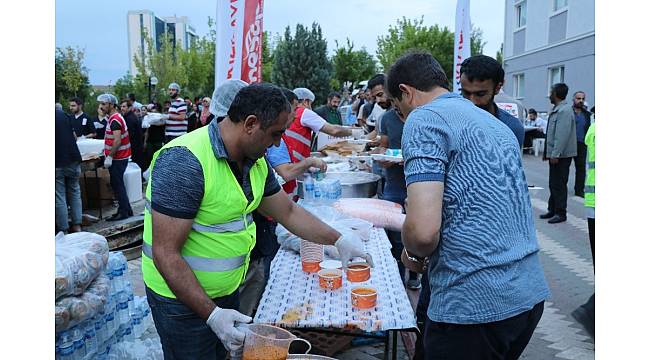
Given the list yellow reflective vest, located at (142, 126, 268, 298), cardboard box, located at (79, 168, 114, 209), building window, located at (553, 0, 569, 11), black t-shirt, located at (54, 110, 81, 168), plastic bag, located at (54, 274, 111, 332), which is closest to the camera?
yellow reflective vest, located at (142, 126, 268, 298)

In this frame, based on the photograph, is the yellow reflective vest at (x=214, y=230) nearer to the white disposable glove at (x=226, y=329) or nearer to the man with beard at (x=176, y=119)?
the white disposable glove at (x=226, y=329)

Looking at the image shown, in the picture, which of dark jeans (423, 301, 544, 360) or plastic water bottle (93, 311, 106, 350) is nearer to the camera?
dark jeans (423, 301, 544, 360)

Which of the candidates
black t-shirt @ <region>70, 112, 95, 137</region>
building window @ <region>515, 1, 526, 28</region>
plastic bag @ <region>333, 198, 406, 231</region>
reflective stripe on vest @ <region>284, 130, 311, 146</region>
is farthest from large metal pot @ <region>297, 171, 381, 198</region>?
building window @ <region>515, 1, 526, 28</region>

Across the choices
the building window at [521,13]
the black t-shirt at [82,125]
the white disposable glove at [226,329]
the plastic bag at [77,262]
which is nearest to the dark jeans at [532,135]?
the building window at [521,13]

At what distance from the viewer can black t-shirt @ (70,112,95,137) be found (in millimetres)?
10023

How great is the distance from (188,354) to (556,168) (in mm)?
6877

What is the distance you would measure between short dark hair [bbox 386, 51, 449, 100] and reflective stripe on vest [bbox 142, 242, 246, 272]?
927 millimetres

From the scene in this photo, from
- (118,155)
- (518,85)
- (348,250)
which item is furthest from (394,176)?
(518,85)

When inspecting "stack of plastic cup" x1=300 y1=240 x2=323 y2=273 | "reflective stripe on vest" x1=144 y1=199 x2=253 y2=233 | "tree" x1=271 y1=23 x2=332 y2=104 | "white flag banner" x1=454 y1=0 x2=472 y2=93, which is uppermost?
"tree" x1=271 y1=23 x2=332 y2=104

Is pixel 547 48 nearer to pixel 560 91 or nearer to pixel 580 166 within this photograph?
pixel 580 166

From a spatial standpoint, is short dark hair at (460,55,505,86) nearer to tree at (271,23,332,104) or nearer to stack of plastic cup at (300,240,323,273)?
stack of plastic cup at (300,240,323,273)

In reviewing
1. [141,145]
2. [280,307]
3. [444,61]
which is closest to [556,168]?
[280,307]

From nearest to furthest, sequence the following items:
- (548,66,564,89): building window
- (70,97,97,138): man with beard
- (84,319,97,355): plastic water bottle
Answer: (84,319,97,355): plastic water bottle < (70,97,97,138): man with beard < (548,66,564,89): building window

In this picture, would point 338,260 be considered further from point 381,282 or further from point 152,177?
point 152,177
